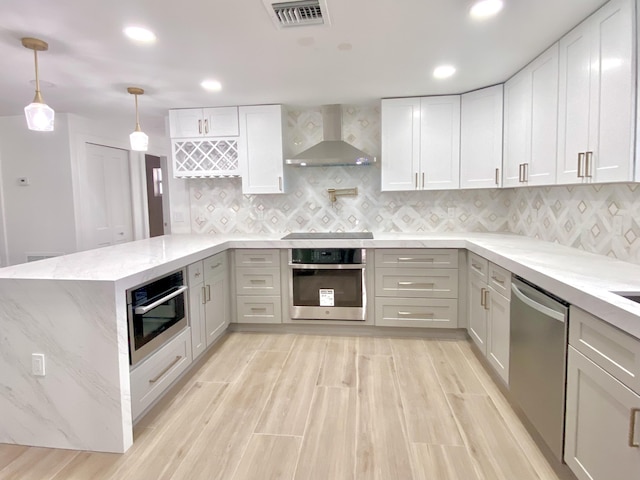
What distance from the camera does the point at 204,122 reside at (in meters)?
3.67

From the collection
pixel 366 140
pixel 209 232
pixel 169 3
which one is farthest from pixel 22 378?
pixel 366 140

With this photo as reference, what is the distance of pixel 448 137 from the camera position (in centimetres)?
341

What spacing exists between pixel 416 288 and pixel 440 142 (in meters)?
1.41

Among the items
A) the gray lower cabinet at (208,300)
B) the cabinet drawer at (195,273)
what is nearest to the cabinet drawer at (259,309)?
the gray lower cabinet at (208,300)

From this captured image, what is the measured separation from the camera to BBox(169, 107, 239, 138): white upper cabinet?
364 cm

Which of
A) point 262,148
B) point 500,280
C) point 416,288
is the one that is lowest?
point 416,288

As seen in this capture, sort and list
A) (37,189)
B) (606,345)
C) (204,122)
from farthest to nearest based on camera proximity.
A: (37,189), (204,122), (606,345)

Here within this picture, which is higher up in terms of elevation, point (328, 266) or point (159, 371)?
point (328, 266)

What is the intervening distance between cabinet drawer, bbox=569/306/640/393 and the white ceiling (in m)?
1.58

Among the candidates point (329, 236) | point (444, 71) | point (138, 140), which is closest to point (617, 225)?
point (444, 71)

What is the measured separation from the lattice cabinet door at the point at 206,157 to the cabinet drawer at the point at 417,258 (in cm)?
171

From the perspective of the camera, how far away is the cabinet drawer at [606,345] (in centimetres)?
115

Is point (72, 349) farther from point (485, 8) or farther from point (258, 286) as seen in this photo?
point (485, 8)

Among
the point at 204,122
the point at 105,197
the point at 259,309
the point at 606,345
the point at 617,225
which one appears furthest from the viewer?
the point at 105,197
